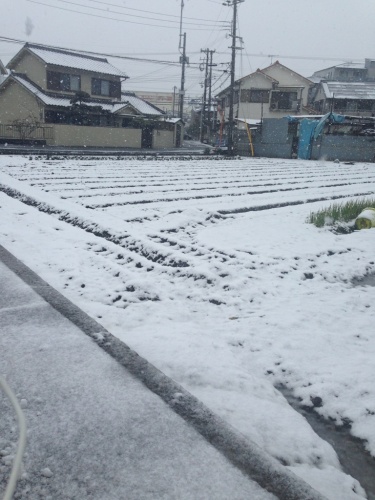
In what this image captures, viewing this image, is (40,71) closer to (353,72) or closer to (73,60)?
(73,60)

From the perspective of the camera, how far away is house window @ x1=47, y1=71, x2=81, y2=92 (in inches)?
993

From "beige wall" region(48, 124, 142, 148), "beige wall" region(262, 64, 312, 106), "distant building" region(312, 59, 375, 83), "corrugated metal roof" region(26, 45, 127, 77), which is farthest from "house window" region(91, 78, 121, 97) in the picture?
"distant building" region(312, 59, 375, 83)

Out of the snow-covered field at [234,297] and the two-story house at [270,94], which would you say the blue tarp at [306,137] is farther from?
the two-story house at [270,94]

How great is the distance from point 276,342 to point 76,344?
108 centimetres

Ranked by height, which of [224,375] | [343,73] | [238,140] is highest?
[343,73]

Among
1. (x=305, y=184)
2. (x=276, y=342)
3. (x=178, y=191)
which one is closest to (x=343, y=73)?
(x=305, y=184)

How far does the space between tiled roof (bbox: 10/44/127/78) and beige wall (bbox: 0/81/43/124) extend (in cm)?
252

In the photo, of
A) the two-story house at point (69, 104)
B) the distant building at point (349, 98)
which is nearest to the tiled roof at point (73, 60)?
the two-story house at point (69, 104)

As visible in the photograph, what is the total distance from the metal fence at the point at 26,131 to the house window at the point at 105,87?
6.80 metres

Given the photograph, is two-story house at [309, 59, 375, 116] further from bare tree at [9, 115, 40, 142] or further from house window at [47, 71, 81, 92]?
bare tree at [9, 115, 40, 142]

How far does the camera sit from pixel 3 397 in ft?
5.13

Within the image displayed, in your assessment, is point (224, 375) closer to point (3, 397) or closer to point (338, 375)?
point (338, 375)

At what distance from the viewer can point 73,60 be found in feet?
87.1

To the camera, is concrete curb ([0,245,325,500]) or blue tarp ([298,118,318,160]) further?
blue tarp ([298,118,318,160])
